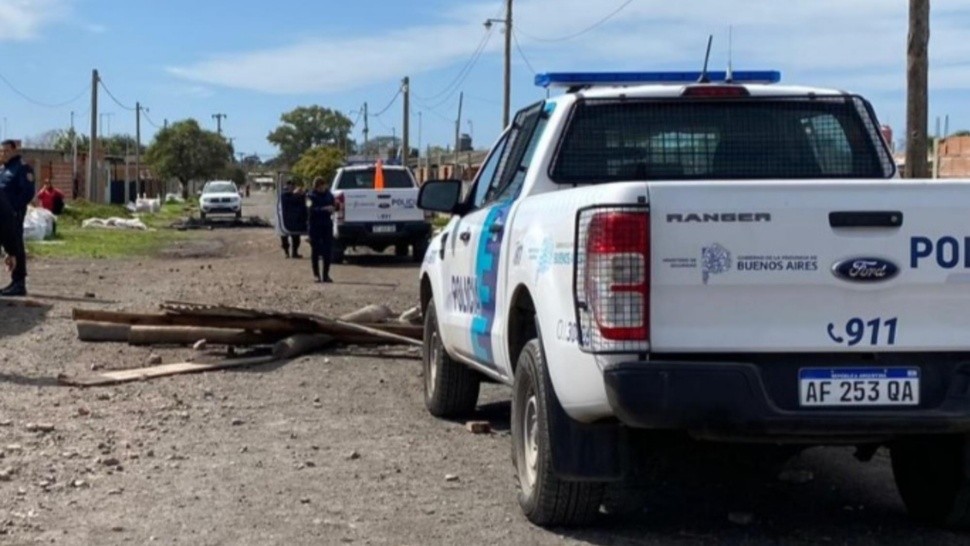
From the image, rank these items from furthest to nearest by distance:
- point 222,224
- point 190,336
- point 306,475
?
point 222,224
point 190,336
point 306,475

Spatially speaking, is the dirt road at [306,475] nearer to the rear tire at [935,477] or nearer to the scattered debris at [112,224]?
the rear tire at [935,477]

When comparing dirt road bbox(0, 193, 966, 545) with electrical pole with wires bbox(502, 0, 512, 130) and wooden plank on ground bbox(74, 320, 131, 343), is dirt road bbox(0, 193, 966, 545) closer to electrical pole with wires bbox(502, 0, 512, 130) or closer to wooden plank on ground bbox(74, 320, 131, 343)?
wooden plank on ground bbox(74, 320, 131, 343)

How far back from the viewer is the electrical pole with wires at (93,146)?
196 ft

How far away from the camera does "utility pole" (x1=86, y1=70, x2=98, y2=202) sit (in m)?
59.7

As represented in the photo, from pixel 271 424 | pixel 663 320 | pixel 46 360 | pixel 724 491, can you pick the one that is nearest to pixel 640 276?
pixel 663 320

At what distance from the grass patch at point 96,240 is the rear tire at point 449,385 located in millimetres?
19475

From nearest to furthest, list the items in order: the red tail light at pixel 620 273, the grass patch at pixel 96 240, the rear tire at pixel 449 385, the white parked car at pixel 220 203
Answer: the red tail light at pixel 620 273
the rear tire at pixel 449 385
the grass patch at pixel 96 240
the white parked car at pixel 220 203

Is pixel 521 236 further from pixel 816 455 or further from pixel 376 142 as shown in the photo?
pixel 376 142

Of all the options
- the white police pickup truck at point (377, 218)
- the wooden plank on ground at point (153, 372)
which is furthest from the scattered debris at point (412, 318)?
the white police pickup truck at point (377, 218)

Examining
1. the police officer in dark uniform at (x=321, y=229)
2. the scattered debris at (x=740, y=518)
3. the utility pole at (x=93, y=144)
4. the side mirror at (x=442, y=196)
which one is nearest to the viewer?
the scattered debris at (x=740, y=518)

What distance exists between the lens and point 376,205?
27.8 meters

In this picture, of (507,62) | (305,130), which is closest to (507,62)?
(507,62)

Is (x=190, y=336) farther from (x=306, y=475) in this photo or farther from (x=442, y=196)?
(x=306, y=475)

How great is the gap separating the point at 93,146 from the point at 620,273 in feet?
185
